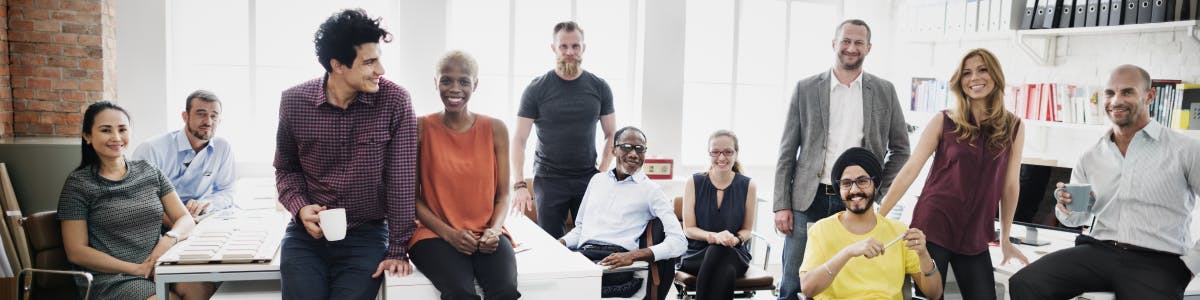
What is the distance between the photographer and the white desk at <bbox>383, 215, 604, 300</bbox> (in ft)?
7.62

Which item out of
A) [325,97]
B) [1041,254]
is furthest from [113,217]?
[1041,254]

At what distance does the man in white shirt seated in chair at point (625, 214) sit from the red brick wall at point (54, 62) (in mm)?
2832

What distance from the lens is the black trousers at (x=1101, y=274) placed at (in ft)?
9.05

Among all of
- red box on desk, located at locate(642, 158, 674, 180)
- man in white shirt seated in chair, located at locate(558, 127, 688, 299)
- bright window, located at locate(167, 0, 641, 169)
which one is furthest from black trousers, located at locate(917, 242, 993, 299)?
bright window, located at locate(167, 0, 641, 169)

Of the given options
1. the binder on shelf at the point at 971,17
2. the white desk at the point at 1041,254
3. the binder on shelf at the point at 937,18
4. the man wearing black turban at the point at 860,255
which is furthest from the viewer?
the binder on shelf at the point at 937,18

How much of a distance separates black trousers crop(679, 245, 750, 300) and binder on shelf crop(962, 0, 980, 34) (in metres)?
2.39

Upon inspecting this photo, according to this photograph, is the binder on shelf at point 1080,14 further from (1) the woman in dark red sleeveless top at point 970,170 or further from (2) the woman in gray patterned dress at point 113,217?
(2) the woman in gray patterned dress at point 113,217

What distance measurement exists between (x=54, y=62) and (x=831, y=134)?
401 cm

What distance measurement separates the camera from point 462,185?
2547mm

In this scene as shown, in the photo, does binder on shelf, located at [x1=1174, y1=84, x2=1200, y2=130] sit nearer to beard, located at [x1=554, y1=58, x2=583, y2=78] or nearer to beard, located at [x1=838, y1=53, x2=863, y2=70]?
beard, located at [x1=838, y1=53, x2=863, y2=70]

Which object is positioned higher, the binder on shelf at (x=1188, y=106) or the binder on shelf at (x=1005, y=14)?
the binder on shelf at (x=1005, y=14)

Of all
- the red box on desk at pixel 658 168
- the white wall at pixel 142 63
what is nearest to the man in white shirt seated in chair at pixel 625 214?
the red box on desk at pixel 658 168

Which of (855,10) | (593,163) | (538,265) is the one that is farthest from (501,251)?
(855,10)

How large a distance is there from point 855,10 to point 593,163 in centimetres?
304
